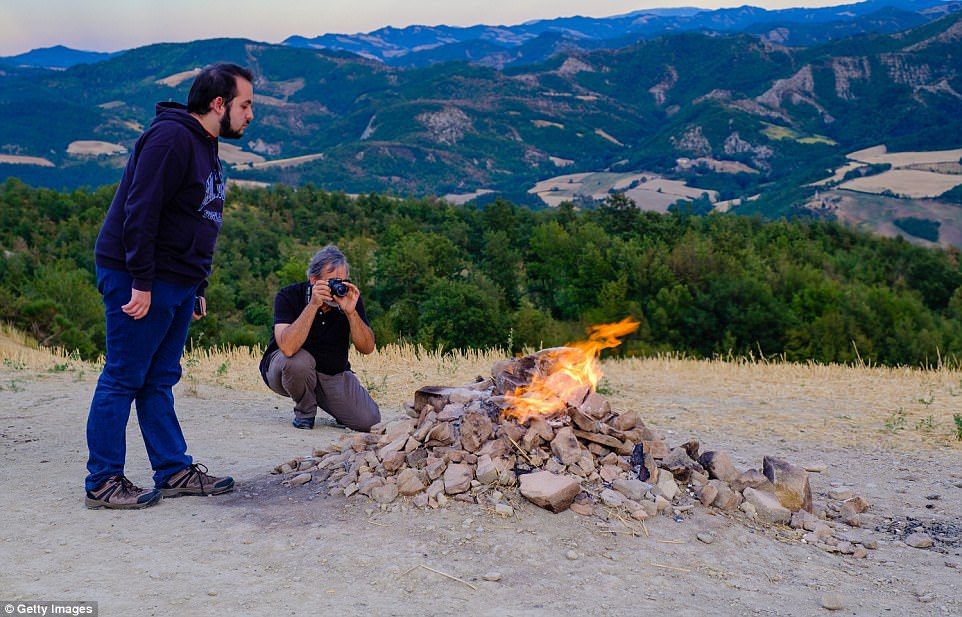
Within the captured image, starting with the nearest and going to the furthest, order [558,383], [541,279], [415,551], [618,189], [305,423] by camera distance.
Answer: [415,551]
[558,383]
[305,423]
[541,279]
[618,189]

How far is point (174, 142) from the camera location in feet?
13.9

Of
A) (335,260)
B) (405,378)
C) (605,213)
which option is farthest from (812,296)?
(335,260)

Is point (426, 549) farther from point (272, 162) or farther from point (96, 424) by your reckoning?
point (272, 162)

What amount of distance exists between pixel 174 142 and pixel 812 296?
3437 centimetres

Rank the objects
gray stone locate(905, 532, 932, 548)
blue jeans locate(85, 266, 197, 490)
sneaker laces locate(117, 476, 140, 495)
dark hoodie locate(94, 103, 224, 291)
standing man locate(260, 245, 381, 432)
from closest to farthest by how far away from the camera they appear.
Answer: dark hoodie locate(94, 103, 224, 291) < blue jeans locate(85, 266, 197, 490) < sneaker laces locate(117, 476, 140, 495) < gray stone locate(905, 532, 932, 548) < standing man locate(260, 245, 381, 432)

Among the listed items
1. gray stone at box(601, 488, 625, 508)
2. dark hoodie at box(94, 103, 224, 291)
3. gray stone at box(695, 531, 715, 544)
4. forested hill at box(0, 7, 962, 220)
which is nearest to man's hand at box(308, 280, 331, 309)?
dark hoodie at box(94, 103, 224, 291)

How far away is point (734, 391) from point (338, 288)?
6248 millimetres

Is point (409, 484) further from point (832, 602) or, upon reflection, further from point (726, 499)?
point (832, 602)

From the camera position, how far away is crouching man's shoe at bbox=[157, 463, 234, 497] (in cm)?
487

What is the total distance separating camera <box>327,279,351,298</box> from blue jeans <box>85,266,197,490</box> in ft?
4.43

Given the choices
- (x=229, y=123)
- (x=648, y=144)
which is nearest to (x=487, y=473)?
(x=229, y=123)

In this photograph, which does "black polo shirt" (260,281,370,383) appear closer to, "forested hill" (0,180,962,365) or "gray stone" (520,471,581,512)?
"gray stone" (520,471,581,512)

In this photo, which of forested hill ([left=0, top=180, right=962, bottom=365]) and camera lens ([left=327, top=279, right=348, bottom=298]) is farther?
forested hill ([left=0, top=180, right=962, bottom=365])

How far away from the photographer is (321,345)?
272 inches
